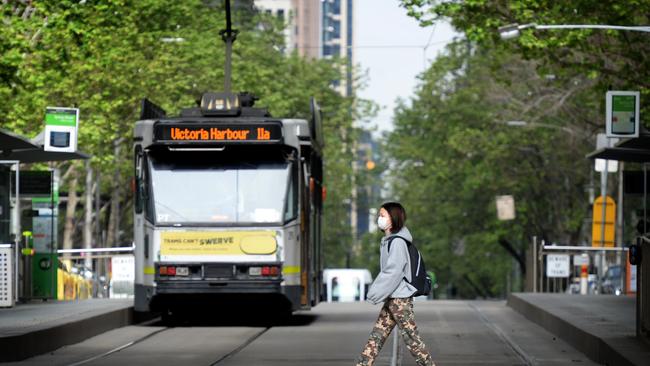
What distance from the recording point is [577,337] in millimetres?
21594

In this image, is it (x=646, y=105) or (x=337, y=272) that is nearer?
(x=646, y=105)

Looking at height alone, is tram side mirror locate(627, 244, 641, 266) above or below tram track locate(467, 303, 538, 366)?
above

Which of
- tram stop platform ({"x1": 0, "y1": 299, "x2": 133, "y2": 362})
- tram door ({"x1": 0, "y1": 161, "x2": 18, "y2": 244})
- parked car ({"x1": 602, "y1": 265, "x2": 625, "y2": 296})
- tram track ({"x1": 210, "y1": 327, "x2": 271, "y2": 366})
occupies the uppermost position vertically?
tram door ({"x1": 0, "y1": 161, "x2": 18, "y2": 244})

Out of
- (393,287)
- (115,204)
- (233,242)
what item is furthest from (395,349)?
(115,204)

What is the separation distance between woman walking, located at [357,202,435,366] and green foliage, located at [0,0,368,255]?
753 inches

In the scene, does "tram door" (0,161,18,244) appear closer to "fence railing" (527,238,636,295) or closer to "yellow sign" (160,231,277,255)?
"yellow sign" (160,231,277,255)

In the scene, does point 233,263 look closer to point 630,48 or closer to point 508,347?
point 508,347

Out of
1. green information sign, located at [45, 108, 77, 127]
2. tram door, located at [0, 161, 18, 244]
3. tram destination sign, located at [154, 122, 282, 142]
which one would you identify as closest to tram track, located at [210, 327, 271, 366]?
tram destination sign, located at [154, 122, 282, 142]

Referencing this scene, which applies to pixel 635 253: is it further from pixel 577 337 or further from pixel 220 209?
pixel 220 209

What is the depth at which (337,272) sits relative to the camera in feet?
245

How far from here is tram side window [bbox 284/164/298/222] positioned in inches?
1036

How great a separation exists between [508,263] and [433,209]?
7.82 m

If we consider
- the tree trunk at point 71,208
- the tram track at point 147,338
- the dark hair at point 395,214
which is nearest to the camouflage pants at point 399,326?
the dark hair at point 395,214

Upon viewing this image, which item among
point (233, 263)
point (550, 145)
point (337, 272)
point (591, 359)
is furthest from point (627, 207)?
point (591, 359)
